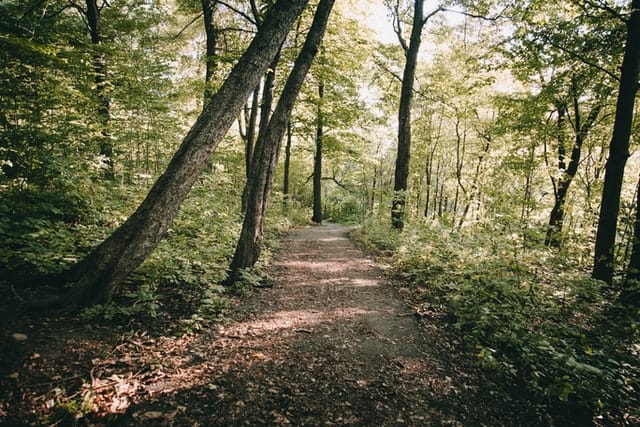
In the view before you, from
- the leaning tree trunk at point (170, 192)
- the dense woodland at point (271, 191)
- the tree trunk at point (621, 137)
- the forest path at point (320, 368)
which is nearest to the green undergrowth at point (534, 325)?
the dense woodland at point (271, 191)

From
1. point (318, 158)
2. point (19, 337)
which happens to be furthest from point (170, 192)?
point (318, 158)

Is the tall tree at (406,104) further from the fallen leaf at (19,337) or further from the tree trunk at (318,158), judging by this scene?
the fallen leaf at (19,337)

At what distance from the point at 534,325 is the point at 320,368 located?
3.22 metres

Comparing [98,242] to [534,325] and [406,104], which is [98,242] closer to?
[534,325]

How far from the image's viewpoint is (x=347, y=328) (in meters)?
4.61

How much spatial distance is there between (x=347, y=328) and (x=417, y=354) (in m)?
1.07

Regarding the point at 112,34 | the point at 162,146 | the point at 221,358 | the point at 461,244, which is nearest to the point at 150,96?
the point at 162,146

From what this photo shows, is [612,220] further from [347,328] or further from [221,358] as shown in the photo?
[221,358]

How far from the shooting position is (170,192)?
13.5 feet

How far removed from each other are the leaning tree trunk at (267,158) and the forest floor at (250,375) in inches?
62.2

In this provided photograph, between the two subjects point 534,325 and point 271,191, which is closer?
point 534,325

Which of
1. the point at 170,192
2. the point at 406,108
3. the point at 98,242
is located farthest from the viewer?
the point at 406,108

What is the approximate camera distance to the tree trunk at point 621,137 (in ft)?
20.7

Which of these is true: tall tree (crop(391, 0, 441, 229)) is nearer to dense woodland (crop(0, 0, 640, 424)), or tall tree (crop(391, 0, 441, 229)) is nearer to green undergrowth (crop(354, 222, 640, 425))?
dense woodland (crop(0, 0, 640, 424))
